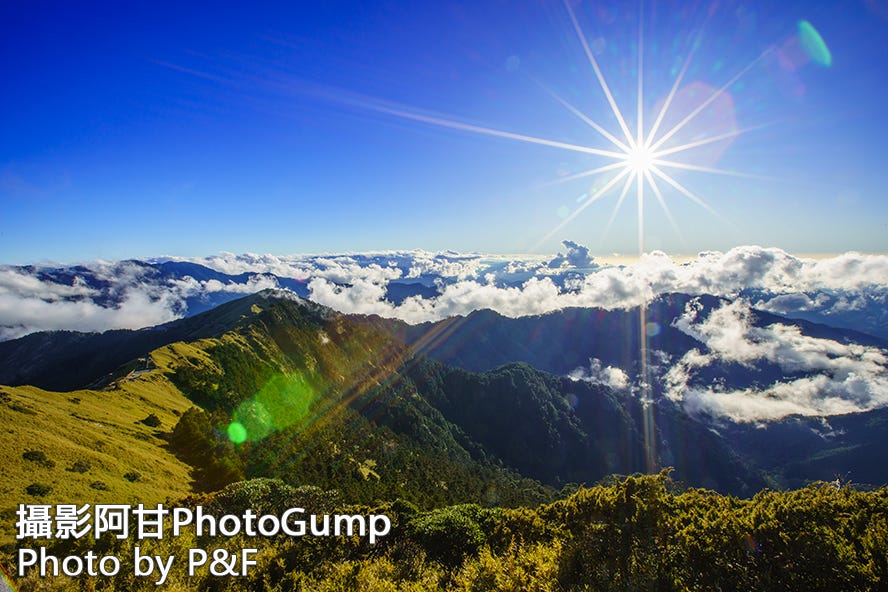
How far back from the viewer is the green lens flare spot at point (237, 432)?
142 meters

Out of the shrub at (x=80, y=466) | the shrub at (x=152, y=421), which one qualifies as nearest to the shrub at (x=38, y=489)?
the shrub at (x=80, y=466)

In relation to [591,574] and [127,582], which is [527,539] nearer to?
[591,574]

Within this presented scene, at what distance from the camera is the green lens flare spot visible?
142500 millimetres

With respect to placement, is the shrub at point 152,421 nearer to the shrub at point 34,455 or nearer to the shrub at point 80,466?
the shrub at point 80,466

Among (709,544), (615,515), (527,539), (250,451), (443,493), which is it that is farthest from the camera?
(443,493)

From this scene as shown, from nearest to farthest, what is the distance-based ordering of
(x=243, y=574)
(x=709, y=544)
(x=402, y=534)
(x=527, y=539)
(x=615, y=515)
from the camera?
(x=709, y=544), (x=243, y=574), (x=615, y=515), (x=527, y=539), (x=402, y=534)

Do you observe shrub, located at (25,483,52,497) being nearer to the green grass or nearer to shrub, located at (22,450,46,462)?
the green grass

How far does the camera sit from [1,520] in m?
41.8

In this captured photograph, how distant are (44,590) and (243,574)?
10.6 metres

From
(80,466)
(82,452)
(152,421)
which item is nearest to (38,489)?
(80,466)

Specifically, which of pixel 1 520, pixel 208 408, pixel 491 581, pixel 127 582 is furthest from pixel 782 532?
pixel 208 408

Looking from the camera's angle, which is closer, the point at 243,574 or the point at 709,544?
the point at 709,544

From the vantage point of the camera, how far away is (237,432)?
150 metres

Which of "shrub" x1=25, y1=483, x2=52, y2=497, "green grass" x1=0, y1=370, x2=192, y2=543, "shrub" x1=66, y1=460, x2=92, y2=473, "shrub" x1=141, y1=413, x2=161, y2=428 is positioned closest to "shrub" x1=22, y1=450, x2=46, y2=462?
"green grass" x1=0, y1=370, x2=192, y2=543
